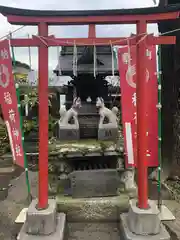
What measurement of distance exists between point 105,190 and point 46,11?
3858 millimetres

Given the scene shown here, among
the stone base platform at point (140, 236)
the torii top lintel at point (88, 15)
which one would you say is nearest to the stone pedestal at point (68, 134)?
the stone base platform at point (140, 236)

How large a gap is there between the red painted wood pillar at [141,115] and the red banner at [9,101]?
218 cm

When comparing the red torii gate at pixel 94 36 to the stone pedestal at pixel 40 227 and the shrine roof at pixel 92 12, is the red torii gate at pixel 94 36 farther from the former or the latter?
the stone pedestal at pixel 40 227

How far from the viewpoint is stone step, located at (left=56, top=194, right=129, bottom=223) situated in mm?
5219

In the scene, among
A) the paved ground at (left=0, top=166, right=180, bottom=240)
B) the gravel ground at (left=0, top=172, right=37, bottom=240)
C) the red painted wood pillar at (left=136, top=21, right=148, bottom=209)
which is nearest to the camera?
the red painted wood pillar at (left=136, top=21, right=148, bottom=209)

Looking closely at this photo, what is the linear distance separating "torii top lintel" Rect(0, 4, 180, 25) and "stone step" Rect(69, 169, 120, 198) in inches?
122

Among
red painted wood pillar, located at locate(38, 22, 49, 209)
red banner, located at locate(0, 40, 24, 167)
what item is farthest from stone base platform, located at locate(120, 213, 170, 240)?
red banner, located at locate(0, 40, 24, 167)

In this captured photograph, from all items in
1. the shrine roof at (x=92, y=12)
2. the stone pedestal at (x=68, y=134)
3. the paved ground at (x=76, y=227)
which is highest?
the shrine roof at (x=92, y=12)

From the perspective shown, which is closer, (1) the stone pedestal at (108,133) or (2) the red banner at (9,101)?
(2) the red banner at (9,101)

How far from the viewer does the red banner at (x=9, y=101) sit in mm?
4234

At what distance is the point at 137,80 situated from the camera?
4246mm

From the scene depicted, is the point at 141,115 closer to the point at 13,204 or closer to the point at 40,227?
the point at 40,227

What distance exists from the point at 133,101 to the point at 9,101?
226cm

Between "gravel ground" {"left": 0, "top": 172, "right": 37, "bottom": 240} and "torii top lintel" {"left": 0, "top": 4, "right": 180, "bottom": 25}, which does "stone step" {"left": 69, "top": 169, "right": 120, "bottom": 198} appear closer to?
"gravel ground" {"left": 0, "top": 172, "right": 37, "bottom": 240}
